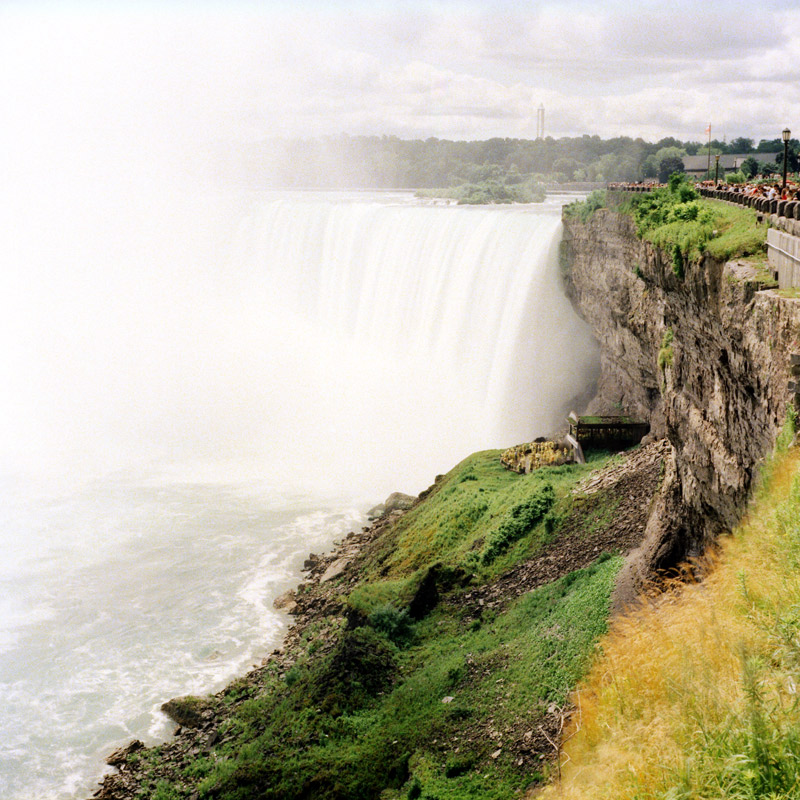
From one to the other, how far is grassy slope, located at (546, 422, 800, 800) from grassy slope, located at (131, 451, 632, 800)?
2.05 meters

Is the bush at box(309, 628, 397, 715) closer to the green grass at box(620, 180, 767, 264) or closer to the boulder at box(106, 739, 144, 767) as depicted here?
the boulder at box(106, 739, 144, 767)

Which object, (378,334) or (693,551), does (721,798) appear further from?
(378,334)

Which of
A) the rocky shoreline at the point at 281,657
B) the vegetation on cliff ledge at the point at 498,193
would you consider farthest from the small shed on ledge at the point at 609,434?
the vegetation on cliff ledge at the point at 498,193

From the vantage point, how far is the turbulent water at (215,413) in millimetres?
18688

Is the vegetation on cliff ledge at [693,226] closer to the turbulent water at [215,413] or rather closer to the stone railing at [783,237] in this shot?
the stone railing at [783,237]

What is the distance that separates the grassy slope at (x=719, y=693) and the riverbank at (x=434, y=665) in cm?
244

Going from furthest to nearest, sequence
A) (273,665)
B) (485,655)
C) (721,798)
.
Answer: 1. (273,665)
2. (485,655)
3. (721,798)

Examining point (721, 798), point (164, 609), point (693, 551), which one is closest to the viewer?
point (721, 798)

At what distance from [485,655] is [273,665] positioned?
472 cm

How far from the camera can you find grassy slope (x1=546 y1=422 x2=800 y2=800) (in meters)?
5.51

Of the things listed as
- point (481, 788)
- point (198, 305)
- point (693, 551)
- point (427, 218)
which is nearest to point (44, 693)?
point (481, 788)

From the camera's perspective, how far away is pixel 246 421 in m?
36.3

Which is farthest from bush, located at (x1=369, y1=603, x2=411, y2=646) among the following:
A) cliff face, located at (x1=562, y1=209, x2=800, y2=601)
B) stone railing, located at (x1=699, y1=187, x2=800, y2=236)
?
stone railing, located at (x1=699, y1=187, x2=800, y2=236)

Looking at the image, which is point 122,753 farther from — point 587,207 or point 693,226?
point 587,207
